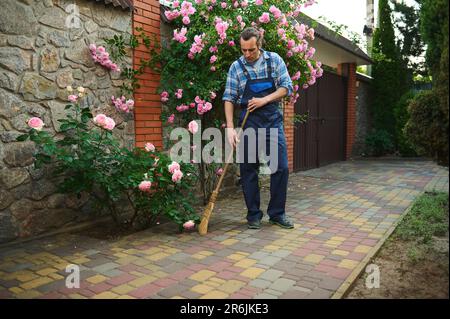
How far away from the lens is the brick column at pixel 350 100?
34.4 ft

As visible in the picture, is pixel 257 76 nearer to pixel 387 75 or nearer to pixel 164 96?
pixel 164 96

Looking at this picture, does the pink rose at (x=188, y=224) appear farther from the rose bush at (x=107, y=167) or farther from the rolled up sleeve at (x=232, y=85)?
the rolled up sleeve at (x=232, y=85)

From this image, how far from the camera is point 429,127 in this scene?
2.39 meters

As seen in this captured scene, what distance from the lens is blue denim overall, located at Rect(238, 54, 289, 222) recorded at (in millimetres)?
3758

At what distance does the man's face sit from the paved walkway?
5.46 ft

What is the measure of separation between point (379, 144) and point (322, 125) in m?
2.94

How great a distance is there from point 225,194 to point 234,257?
2507 mm

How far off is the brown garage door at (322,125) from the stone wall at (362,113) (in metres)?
1.10

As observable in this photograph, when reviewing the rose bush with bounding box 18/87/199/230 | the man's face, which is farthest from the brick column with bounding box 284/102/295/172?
the rose bush with bounding box 18/87/199/230

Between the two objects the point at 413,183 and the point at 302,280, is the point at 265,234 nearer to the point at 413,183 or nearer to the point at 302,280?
the point at 302,280

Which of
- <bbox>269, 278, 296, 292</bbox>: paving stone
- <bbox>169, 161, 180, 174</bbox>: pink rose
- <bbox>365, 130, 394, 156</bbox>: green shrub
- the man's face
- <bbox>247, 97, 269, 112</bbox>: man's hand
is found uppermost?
the man's face

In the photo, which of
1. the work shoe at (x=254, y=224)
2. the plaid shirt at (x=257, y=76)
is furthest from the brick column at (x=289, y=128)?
the work shoe at (x=254, y=224)

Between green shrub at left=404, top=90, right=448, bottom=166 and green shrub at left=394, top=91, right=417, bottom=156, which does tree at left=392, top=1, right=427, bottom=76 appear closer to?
green shrub at left=394, top=91, right=417, bottom=156
